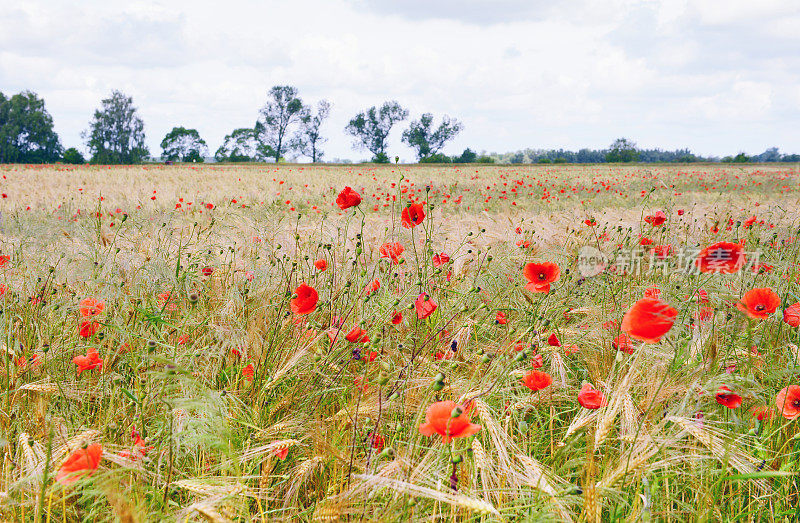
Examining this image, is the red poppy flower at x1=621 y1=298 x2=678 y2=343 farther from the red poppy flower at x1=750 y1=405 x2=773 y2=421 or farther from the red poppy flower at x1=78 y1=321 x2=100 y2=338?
the red poppy flower at x1=78 y1=321 x2=100 y2=338

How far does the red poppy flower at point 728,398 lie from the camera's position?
1.28 meters

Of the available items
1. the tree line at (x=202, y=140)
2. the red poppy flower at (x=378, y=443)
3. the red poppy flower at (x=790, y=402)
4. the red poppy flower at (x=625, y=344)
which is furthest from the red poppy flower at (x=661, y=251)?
the tree line at (x=202, y=140)

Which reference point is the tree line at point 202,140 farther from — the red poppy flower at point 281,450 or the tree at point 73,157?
the red poppy flower at point 281,450

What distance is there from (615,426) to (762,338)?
3.37 ft

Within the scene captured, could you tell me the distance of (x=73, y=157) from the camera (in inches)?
2098

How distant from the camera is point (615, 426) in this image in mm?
1233

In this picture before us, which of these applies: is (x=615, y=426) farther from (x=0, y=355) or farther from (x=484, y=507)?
(x=0, y=355)

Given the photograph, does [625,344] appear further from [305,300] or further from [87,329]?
[87,329]

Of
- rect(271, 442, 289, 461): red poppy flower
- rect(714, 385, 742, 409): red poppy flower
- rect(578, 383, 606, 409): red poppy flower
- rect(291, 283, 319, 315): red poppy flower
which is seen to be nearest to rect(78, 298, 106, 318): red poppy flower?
rect(291, 283, 319, 315): red poppy flower

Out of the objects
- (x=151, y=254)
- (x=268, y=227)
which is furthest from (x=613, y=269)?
(x=151, y=254)

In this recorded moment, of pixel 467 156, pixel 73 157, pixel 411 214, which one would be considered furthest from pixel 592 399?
pixel 73 157

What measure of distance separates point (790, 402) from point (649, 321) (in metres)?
0.68

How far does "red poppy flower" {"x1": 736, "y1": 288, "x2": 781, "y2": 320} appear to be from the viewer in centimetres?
133

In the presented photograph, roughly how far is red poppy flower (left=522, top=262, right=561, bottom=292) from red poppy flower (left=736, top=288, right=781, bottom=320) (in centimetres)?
52
